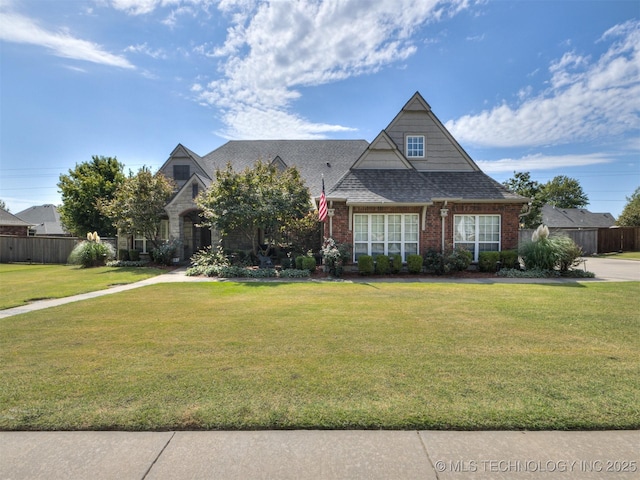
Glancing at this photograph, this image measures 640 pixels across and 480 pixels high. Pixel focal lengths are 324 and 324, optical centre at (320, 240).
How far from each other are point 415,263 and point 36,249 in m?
24.6

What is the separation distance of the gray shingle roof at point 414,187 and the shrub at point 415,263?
2428 millimetres

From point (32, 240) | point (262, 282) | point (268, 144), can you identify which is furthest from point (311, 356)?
point (32, 240)

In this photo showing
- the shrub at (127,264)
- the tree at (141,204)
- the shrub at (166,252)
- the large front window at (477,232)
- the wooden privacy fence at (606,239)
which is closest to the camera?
the large front window at (477,232)

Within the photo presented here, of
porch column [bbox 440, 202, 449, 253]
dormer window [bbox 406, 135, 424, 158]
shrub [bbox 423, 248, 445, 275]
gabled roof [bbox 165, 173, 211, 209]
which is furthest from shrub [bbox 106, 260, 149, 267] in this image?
porch column [bbox 440, 202, 449, 253]

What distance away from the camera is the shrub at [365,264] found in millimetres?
13641

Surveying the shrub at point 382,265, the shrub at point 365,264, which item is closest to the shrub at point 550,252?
the shrub at point 382,265

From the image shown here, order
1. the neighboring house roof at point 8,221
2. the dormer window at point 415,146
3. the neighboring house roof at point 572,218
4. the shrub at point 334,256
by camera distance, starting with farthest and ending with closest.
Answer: the neighboring house roof at point 572,218, the neighboring house roof at point 8,221, the dormer window at point 415,146, the shrub at point 334,256

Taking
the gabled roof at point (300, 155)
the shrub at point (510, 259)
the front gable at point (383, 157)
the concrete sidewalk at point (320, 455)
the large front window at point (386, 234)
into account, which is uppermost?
the gabled roof at point (300, 155)

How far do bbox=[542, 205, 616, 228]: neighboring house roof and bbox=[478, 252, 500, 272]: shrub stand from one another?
33.6m

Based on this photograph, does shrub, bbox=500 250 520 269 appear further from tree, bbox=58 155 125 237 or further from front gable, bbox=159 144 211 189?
tree, bbox=58 155 125 237

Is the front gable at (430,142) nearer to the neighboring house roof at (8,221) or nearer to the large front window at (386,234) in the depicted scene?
the large front window at (386,234)

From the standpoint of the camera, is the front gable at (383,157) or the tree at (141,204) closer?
the front gable at (383,157)

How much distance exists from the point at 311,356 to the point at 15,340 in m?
4.98

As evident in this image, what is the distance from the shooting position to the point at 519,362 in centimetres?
426
